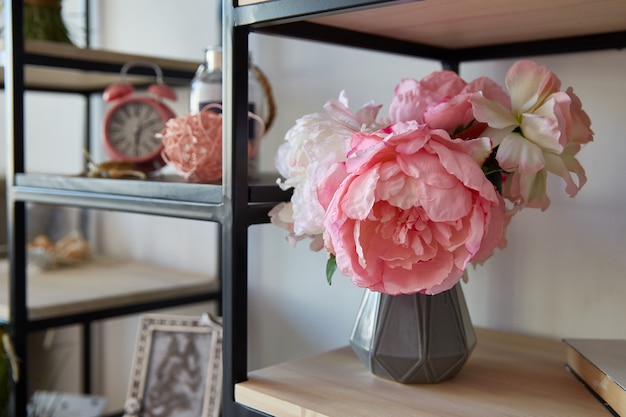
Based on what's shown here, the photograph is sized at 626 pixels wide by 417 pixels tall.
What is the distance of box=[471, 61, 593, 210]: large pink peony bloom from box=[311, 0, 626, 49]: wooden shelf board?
3.3 inches

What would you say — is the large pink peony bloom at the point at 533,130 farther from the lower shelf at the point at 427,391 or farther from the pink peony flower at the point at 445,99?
the lower shelf at the point at 427,391

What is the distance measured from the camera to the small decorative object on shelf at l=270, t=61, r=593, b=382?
2.37 feet

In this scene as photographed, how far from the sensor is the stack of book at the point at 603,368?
772mm

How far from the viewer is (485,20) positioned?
93cm

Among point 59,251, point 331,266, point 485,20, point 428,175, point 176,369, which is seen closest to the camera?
point 428,175

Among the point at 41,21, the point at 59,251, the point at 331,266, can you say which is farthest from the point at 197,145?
the point at 59,251

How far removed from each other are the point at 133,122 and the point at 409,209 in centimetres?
79

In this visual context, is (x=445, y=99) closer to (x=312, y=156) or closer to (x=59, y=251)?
(x=312, y=156)

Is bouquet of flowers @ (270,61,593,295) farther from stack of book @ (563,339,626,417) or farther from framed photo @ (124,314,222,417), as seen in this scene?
framed photo @ (124,314,222,417)

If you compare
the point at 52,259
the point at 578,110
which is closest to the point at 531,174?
the point at 578,110

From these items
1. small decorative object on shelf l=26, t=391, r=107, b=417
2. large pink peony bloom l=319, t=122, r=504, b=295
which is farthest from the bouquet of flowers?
small decorative object on shelf l=26, t=391, r=107, b=417

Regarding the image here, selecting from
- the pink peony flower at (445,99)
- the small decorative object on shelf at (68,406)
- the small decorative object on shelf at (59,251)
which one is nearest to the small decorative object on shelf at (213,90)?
the pink peony flower at (445,99)

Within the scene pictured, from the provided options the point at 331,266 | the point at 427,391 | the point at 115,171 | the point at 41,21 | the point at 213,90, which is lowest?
the point at 427,391

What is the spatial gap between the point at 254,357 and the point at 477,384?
798 millimetres
